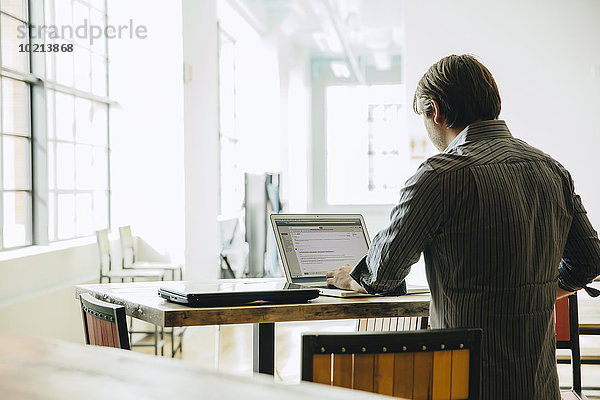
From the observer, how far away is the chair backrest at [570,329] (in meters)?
2.55

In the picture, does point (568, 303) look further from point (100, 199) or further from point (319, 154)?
point (319, 154)

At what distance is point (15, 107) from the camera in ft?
14.2

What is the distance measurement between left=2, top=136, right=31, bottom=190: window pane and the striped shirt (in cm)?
335

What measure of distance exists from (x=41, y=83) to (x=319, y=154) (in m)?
9.14

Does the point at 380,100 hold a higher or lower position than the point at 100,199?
higher

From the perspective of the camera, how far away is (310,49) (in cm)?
1273

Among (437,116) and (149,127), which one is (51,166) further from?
(437,116)

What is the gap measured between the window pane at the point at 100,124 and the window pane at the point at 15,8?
122cm

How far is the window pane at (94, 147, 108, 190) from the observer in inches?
221

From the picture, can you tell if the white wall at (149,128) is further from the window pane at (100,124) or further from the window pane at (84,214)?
the window pane at (84,214)

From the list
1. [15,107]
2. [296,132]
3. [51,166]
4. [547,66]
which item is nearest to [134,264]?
[51,166]

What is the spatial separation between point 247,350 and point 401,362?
4.19 m

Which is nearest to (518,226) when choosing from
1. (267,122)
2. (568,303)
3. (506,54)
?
(568,303)

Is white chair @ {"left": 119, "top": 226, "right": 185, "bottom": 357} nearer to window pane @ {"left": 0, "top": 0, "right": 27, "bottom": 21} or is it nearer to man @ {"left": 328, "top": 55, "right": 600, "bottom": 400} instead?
window pane @ {"left": 0, "top": 0, "right": 27, "bottom": 21}
